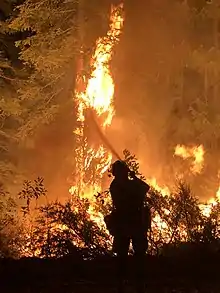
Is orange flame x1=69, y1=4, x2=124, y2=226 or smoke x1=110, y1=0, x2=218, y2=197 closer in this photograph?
orange flame x1=69, y1=4, x2=124, y2=226

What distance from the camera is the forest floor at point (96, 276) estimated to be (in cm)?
602

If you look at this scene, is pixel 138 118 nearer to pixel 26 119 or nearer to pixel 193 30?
pixel 26 119

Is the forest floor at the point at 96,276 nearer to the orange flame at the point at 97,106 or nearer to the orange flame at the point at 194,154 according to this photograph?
the orange flame at the point at 97,106

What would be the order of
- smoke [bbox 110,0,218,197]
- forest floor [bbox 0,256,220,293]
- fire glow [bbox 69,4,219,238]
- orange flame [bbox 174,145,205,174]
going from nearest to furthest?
forest floor [bbox 0,256,220,293] → fire glow [bbox 69,4,219,238] → smoke [bbox 110,0,218,197] → orange flame [bbox 174,145,205,174]

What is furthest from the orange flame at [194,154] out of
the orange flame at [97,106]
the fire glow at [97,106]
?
the orange flame at [97,106]

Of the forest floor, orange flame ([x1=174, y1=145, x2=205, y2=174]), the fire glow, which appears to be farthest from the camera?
orange flame ([x1=174, y1=145, x2=205, y2=174])

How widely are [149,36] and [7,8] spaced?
14.7ft

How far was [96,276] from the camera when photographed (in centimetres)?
643

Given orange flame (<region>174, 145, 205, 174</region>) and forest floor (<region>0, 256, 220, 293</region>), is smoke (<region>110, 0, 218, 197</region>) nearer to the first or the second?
orange flame (<region>174, 145, 205, 174</region>)

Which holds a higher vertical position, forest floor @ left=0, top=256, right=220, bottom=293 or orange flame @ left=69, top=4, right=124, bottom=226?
orange flame @ left=69, top=4, right=124, bottom=226

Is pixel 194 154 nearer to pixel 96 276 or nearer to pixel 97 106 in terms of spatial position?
pixel 97 106

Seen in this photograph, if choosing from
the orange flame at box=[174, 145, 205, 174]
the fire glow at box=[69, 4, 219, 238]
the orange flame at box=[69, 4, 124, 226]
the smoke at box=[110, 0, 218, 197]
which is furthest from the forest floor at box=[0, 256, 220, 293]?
the orange flame at box=[174, 145, 205, 174]

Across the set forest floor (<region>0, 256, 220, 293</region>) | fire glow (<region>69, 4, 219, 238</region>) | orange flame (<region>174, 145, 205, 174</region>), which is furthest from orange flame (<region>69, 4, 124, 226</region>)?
forest floor (<region>0, 256, 220, 293</region>)

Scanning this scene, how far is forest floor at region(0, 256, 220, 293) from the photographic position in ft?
19.7
